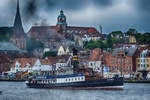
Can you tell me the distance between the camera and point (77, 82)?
9375 cm

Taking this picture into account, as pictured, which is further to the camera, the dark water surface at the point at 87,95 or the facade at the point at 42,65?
the facade at the point at 42,65

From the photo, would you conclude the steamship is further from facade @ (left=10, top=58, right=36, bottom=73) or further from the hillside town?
facade @ (left=10, top=58, right=36, bottom=73)

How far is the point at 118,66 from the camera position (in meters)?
133

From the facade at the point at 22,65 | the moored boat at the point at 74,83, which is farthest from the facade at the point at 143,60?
the moored boat at the point at 74,83

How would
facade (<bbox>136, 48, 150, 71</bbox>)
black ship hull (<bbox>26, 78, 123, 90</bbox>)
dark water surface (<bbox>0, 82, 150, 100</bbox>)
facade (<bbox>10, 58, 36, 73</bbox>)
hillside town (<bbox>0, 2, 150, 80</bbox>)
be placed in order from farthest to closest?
1. facade (<bbox>10, 58, 36, 73</bbox>)
2. facade (<bbox>136, 48, 150, 71</bbox>)
3. hillside town (<bbox>0, 2, 150, 80</bbox>)
4. black ship hull (<bbox>26, 78, 123, 90</bbox>)
5. dark water surface (<bbox>0, 82, 150, 100</bbox>)

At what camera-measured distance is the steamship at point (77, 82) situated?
91.9m

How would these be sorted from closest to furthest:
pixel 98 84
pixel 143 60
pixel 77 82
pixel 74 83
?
pixel 98 84 → pixel 77 82 → pixel 74 83 → pixel 143 60

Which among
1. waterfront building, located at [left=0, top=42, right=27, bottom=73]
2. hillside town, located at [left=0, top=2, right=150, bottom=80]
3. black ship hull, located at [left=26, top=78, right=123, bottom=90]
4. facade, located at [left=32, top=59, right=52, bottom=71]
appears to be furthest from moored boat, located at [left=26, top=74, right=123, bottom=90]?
waterfront building, located at [left=0, top=42, right=27, bottom=73]

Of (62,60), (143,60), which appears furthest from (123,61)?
(62,60)

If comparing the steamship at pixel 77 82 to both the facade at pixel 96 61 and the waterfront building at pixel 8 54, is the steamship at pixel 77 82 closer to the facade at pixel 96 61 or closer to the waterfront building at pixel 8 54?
the facade at pixel 96 61

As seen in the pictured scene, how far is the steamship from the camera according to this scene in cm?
9194

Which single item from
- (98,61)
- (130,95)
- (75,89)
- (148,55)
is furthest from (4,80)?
(130,95)

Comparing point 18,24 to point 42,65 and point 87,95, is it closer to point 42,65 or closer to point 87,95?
point 42,65

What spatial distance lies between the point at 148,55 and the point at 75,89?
1632 inches
